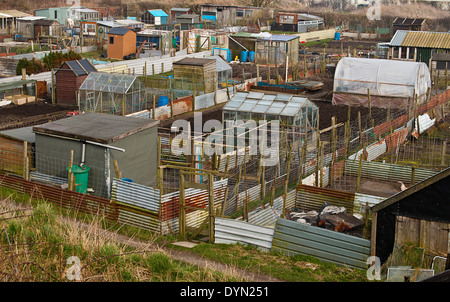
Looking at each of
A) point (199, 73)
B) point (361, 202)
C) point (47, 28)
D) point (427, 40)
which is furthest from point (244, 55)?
point (361, 202)

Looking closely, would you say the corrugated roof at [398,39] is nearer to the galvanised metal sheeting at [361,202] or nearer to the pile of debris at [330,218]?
the galvanised metal sheeting at [361,202]

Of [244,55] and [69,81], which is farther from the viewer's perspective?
[244,55]

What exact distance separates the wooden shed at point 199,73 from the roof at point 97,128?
16443 millimetres

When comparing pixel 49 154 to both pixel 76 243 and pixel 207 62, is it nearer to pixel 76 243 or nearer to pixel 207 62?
pixel 76 243

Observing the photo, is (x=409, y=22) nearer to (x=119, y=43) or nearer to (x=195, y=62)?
(x=119, y=43)

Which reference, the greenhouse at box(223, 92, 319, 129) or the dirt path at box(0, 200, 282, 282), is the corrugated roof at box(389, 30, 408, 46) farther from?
the dirt path at box(0, 200, 282, 282)

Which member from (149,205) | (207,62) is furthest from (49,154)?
(207,62)

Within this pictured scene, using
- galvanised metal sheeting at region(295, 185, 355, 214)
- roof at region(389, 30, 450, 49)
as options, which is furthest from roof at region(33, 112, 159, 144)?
roof at region(389, 30, 450, 49)

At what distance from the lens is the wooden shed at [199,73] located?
37250 millimetres

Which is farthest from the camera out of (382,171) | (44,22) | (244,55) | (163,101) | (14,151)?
(44,22)

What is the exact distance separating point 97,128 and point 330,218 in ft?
25.1

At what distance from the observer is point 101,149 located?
18531 mm

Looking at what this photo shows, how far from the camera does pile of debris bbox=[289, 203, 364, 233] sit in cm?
1714

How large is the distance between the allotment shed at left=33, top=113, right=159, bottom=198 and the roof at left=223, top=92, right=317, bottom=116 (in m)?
7.33
